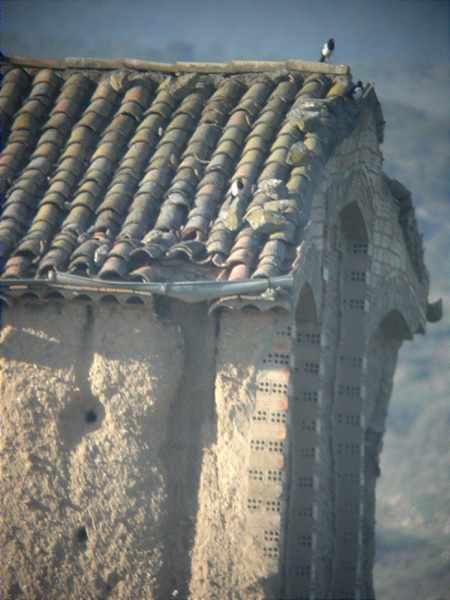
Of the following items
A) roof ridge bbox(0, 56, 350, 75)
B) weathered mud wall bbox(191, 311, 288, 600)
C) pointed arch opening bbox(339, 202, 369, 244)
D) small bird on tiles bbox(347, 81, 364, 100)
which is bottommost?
weathered mud wall bbox(191, 311, 288, 600)

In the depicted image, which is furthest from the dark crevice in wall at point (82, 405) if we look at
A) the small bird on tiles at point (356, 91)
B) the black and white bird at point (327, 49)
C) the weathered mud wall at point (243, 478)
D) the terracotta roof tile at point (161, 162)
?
the black and white bird at point (327, 49)

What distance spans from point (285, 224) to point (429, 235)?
18.7 metres

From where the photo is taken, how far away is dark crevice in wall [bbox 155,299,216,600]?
11180mm

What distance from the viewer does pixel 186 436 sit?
11.4 metres

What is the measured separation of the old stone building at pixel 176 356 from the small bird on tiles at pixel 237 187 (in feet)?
0.10

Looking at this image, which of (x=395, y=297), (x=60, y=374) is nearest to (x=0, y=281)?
(x=60, y=374)

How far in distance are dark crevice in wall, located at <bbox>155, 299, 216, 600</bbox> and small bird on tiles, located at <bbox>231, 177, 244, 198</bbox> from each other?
37.5 inches

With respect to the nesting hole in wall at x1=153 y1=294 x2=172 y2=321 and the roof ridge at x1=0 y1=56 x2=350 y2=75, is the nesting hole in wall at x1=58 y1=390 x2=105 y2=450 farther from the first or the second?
the roof ridge at x1=0 y1=56 x2=350 y2=75

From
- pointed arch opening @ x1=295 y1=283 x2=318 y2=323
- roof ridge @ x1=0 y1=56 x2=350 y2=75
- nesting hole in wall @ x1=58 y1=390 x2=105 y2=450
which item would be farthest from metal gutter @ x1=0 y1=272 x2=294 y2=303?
roof ridge @ x1=0 y1=56 x2=350 y2=75

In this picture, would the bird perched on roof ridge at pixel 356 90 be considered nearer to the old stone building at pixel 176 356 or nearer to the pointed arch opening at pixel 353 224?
the old stone building at pixel 176 356

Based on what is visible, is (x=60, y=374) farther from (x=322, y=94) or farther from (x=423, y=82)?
(x=423, y=82)

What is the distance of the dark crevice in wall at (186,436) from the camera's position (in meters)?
11.2

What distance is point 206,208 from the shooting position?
465 inches

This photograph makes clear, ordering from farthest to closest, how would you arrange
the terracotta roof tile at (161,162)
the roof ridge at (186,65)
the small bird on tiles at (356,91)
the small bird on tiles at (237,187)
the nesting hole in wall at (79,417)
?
the roof ridge at (186,65), the small bird on tiles at (356,91), the small bird on tiles at (237,187), the terracotta roof tile at (161,162), the nesting hole in wall at (79,417)
